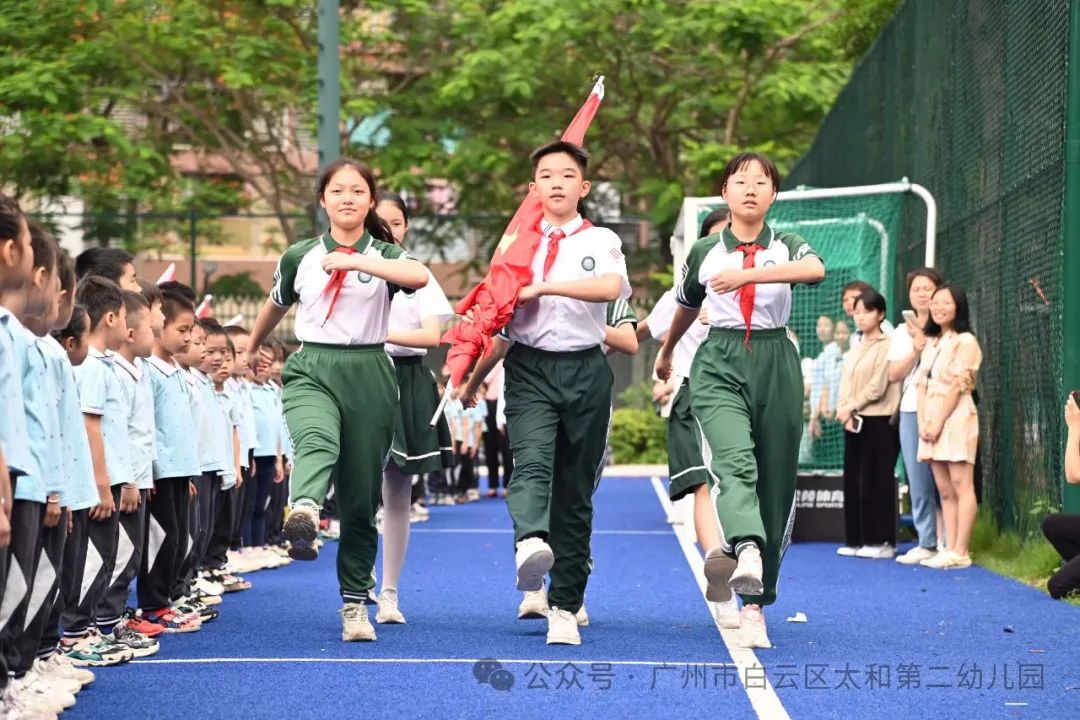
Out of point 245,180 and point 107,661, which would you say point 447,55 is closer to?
point 245,180

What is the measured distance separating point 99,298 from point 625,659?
2.64 meters

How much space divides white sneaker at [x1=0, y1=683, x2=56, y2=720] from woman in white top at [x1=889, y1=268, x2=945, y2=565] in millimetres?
7965

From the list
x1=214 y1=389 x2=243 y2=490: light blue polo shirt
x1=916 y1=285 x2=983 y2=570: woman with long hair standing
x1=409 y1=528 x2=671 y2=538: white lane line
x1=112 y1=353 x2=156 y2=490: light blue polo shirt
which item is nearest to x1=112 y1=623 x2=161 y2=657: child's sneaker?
x1=112 y1=353 x2=156 y2=490: light blue polo shirt

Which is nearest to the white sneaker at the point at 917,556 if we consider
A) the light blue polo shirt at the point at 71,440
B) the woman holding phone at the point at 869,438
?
the woman holding phone at the point at 869,438

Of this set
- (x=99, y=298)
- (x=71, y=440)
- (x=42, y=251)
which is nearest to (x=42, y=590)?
(x=71, y=440)

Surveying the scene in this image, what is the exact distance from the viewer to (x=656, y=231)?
99.0ft

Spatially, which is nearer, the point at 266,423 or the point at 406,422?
the point at 406,422

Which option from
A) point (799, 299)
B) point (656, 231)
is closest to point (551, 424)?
point (799, 299)

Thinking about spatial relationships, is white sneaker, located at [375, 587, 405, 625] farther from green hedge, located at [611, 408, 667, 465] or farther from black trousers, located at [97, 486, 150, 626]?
green hedge, located at [611, 408, 667, 465]

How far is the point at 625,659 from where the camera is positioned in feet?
23.8

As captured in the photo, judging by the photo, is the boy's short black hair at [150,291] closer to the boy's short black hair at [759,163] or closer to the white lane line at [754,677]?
the boy's short black hair at [759,163]

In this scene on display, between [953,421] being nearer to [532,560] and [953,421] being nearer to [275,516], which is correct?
[275,516]

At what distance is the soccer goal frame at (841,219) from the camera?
1480 centimetres

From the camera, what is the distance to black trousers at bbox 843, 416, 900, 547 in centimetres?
1323
